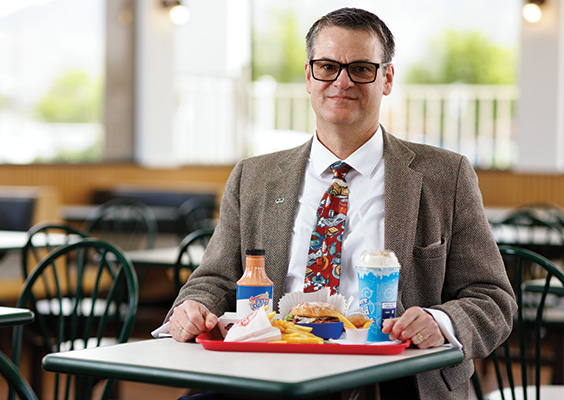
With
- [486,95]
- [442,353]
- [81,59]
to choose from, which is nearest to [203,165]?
[81,59]

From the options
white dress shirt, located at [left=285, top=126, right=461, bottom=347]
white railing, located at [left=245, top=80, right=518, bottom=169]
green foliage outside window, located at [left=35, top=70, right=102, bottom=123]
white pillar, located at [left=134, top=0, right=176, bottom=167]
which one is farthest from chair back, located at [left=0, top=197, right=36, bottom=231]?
white railing, located at [left=245, top=80, right=518, bottom=169]

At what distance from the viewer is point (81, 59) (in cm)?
716

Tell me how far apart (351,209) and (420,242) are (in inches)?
6.6

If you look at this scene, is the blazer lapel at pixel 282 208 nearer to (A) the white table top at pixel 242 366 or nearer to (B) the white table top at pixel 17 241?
(A) the white table top at pixel 242 366

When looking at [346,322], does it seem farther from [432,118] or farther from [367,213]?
[432,118]

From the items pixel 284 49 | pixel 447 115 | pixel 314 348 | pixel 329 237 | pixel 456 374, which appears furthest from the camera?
pixel 284 49

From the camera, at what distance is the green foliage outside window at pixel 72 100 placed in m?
6.91

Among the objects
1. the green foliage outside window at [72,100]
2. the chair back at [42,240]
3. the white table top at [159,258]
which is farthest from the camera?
the green foliage outside window at [72,100]

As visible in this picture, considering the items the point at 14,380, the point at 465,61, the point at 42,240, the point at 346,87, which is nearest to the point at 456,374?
the point at 346,87

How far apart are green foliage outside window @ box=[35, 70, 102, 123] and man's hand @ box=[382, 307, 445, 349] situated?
5777mm

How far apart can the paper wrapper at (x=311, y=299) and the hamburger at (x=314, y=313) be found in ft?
0.14

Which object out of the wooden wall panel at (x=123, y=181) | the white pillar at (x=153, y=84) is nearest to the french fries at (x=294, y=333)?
the wooden wall panel at (x=123, y=181)

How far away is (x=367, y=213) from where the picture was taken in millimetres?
1890

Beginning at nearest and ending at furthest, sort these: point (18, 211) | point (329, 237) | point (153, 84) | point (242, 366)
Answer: point (242, 366) → point (329, 237) → point (18, 211) → point (153, 84)
